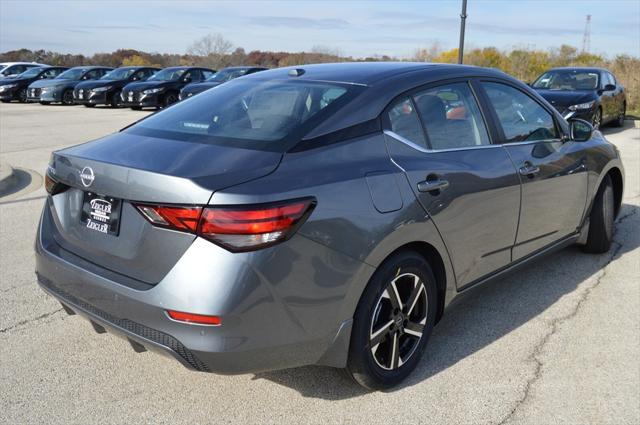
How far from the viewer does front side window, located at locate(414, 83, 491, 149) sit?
10.9 ft

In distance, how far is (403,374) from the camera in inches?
124

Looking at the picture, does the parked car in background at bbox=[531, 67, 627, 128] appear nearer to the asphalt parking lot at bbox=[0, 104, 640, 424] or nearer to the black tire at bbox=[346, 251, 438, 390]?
the asphalt parking lot at bbox=[0, 104, 640, 424]

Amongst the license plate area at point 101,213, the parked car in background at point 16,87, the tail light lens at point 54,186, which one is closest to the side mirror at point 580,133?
the license plate area at point 101,213

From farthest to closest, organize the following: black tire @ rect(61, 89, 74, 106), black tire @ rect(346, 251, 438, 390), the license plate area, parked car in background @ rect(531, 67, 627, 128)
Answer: black tire @ rect(61, 89, 74, 106) < parked car in background @ rect(531, 67, 627, 128) < black tire @ rect(346, 251, 438, 390) < the license plate area

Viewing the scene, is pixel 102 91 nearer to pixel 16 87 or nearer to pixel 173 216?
pixel 16 87

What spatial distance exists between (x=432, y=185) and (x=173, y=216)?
4.53 feet

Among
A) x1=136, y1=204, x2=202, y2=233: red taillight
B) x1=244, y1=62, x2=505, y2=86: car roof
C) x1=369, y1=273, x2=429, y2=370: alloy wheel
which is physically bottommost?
x1=369, y1=273, x2=429, y2=370: alloy wheel

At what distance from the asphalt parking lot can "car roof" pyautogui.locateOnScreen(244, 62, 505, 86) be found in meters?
1.39

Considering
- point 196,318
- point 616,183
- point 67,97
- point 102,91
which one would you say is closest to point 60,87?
point 67,97

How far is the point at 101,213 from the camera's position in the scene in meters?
2.71

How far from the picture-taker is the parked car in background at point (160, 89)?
19.9 m

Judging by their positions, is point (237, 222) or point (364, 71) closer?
point (237, 222)

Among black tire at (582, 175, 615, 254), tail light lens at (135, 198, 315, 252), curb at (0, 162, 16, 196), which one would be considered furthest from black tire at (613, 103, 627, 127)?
tail light lens at (135, 198, 315, 252)

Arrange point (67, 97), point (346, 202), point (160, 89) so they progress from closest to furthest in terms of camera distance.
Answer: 1. point (346, 202)
2. point (160, 89)
3. point (67, 97)
